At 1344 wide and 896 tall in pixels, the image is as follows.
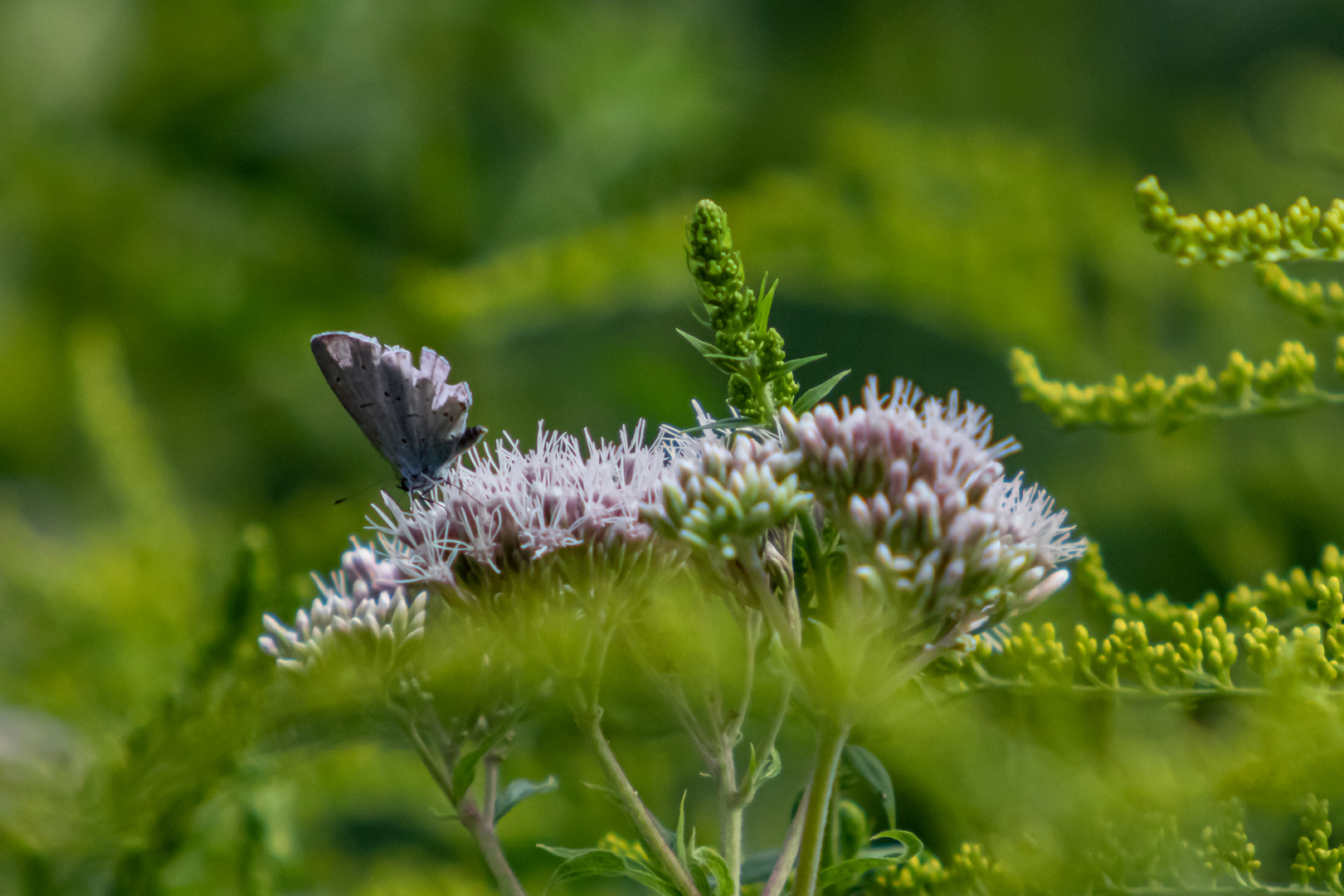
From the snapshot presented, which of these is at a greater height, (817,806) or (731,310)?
(731,310)

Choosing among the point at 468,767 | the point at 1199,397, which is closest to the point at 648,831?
the point at 468,767

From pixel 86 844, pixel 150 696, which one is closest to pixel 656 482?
pixel 86 844

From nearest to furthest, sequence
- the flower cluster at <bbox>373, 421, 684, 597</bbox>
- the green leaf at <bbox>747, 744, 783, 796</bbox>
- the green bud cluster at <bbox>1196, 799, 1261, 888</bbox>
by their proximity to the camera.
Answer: the green bud cluster at <bbox>1196, 799, 1261, 888</bbox> → the green leaf at <bbox>747, 744, 783, 796</bbox> → the flower cluster at <bbox>373, 421, 684, 597</bbox>

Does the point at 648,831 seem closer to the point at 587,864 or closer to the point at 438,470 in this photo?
the point at 587,864

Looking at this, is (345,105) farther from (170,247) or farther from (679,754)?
(679,754)

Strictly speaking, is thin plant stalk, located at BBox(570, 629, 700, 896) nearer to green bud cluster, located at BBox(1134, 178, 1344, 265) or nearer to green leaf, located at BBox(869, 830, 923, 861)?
green leaf, located at BBox(869, 830, 923, 861)

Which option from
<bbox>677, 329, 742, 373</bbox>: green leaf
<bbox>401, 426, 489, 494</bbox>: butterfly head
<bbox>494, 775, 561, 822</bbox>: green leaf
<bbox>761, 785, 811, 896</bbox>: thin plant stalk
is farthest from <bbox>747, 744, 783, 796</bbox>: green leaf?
<bbox>401, 426, 489, 494</bbox>: butterfly head

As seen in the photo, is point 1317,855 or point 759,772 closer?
point 1317,855
